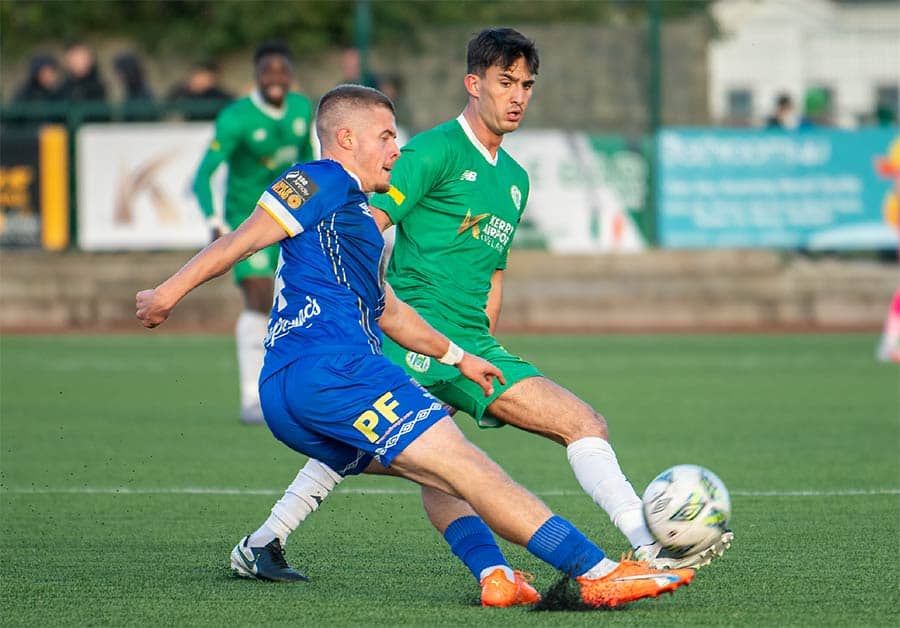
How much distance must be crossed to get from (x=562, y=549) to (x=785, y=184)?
15.3 m

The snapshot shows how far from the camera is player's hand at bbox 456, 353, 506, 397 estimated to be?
5.71 metres

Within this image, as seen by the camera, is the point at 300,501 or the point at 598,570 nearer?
the point at 598,570

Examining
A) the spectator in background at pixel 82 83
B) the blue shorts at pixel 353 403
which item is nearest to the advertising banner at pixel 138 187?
the spectator in background at pixel 82 83

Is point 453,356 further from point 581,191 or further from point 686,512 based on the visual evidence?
point 581,191

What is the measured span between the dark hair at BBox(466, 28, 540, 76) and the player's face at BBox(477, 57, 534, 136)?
21 mm

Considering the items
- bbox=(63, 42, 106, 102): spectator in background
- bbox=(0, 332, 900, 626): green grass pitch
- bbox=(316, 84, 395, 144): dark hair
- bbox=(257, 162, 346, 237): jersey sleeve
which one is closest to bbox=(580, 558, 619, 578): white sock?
bbox=(0, 332, 900, 626): green grass pitch

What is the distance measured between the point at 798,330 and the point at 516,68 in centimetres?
1477

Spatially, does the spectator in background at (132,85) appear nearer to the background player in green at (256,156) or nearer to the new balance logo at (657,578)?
the background player in green at (256,156)

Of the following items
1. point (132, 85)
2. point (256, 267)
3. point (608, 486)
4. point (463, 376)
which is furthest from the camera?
point (132, 85)

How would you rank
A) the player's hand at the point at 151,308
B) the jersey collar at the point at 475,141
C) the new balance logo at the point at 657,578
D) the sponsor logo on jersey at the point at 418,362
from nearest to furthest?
the player's hand at the point at 151,308, the new balance logo at the point at 657,578, the sponsor logo on jersey at the point at 418,362, the jersey collar at the point at 475,141

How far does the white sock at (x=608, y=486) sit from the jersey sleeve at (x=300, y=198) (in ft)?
4.30

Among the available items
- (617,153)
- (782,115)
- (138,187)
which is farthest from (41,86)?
(782,115)

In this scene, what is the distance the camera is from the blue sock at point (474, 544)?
229 inches

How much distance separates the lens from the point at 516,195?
257 inches
